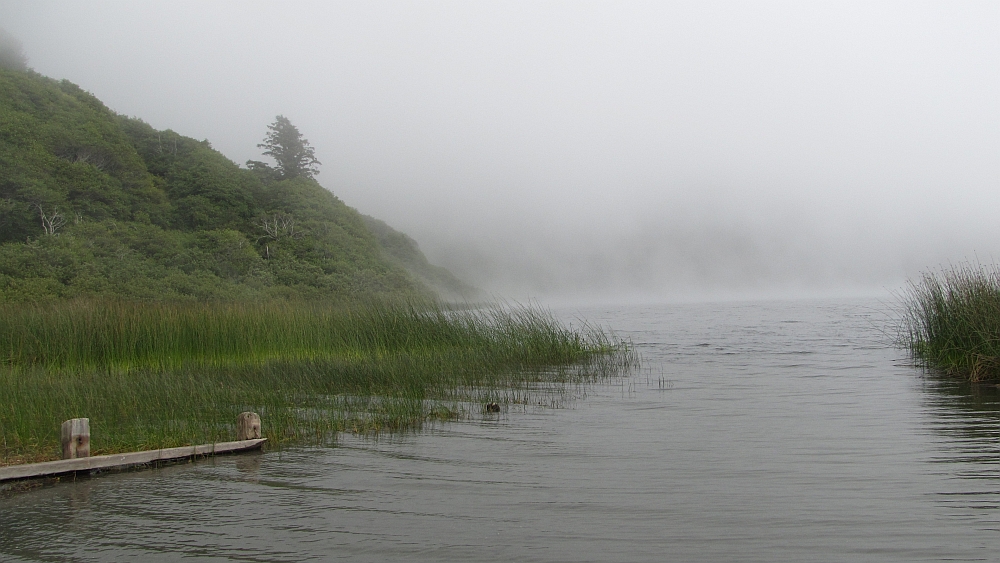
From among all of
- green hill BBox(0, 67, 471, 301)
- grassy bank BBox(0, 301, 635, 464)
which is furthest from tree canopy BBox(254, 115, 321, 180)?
grassy bank BBox(0, 301, 635, 464)

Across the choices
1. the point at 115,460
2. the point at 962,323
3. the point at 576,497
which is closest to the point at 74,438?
the point at 115,460

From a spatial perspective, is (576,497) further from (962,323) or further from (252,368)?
(962,323)

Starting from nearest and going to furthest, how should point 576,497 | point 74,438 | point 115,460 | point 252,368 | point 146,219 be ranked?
point 576,497
point 74,438
point 115,460
point 252,368
point 146,219

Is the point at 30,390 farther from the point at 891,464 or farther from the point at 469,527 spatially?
the point at 891,464

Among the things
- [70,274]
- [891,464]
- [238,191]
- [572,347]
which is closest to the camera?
[891,464]

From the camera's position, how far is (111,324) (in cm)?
1426

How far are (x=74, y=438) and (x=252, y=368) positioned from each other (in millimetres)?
6988

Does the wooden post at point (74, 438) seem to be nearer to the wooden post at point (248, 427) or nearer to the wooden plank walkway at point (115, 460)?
the wooden plank walkway at point (115, 460)

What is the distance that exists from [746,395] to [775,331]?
68.2 feet

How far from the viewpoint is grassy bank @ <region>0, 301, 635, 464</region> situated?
28.3 ft

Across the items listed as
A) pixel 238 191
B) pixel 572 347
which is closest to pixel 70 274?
pixel 238 191

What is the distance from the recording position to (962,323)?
14.5 m

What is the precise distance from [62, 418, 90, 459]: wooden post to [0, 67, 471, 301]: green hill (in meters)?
31.8

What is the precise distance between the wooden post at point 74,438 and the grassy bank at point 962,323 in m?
13.9
